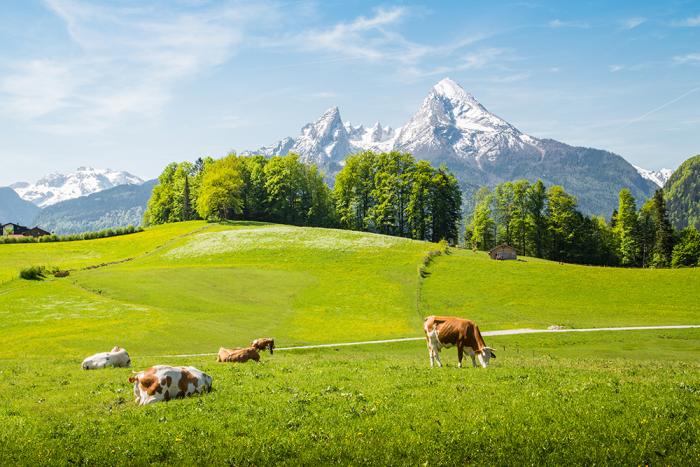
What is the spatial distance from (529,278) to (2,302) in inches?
2667

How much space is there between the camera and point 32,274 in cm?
6931

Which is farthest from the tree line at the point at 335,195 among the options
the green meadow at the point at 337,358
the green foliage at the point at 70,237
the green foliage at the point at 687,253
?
the green foliage at the point at 687,253

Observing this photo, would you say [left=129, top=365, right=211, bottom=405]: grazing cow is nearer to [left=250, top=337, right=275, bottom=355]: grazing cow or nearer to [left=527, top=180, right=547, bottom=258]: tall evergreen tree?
[left=250, top=337, right=275, bottom=355]: grazing cow

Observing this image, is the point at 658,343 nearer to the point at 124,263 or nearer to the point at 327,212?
the point at 124,263

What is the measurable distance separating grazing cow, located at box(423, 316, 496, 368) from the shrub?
62.2 m

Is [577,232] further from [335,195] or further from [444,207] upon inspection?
[335,195]

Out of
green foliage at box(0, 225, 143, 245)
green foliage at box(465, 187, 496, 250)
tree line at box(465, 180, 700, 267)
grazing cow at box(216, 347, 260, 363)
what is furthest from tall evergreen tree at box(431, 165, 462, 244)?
grazing cow at box(216, 347, 260, 363)

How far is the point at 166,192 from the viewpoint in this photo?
164 m

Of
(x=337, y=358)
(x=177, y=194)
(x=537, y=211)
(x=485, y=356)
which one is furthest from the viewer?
(x=177, y=194)

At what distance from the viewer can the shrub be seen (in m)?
68.4

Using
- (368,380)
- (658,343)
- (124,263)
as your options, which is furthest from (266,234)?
(368,380)

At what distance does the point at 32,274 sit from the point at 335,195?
83443 millimetres

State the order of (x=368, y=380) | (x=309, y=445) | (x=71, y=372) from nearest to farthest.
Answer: (x=309, y=445), (x=368, y=380), (x=71, y=372)

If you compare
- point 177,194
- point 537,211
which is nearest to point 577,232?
point 537,211
